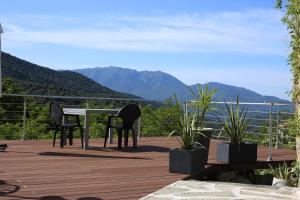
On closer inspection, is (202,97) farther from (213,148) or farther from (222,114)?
(213,148)

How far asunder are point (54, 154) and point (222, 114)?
7.66 feet

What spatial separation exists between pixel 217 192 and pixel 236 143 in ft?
6.03

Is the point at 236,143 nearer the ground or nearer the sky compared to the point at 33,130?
nearer the sky

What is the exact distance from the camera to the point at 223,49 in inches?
530

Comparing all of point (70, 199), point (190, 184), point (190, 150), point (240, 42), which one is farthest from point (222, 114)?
point (240, 42)

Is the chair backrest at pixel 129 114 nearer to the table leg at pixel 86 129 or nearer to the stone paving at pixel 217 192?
the table leg at pixel 86 129

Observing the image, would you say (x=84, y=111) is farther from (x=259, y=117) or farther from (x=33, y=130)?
(x=33, y=130)

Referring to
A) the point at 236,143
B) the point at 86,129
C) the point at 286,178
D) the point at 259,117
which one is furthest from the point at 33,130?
the point at 286,178

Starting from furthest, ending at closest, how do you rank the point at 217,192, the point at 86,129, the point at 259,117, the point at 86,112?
the point at 259,117
the point at 86,129
the point at 86,112
the point at 217,192

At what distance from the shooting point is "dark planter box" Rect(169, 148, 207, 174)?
5.36 meters

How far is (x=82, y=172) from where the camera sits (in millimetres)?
5328

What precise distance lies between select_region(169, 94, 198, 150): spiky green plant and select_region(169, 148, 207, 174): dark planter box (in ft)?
0.44

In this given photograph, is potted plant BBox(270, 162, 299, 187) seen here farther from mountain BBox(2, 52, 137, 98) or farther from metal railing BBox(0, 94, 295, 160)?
mountain BBox(2, 52, 137, 98)

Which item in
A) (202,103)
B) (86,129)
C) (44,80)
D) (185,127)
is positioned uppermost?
(44,80)
